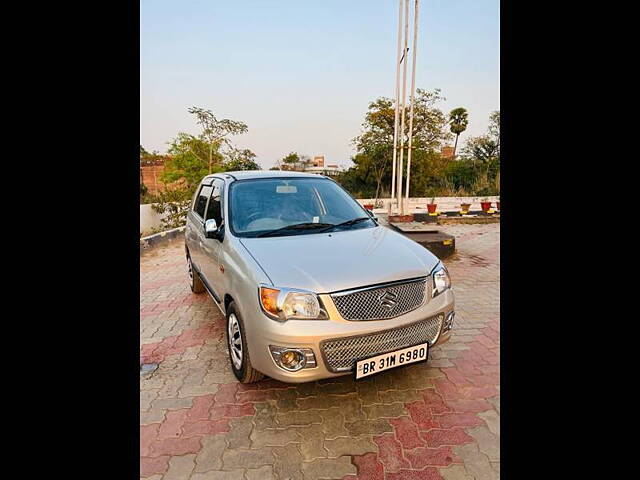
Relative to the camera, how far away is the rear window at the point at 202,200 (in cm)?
397

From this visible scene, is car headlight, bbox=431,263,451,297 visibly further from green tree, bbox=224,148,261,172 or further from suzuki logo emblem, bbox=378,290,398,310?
green tree, bbox=224,148,261,172

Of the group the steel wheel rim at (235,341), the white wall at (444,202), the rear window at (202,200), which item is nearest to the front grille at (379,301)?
the steel wheel rim at (235,341)

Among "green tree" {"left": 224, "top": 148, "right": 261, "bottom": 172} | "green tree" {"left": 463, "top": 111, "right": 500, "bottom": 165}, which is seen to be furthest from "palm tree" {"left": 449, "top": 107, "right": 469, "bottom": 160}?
"green tree" {"left": 224, "top": 148, "right": 261, "bottom": 172}

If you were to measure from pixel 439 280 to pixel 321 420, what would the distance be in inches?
47.6

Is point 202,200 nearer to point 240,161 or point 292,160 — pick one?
point 240,161

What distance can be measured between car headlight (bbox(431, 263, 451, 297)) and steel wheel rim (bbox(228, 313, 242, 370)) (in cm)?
140

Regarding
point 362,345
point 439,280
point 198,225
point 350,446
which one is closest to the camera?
point 350,446

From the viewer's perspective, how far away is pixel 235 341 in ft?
8.63

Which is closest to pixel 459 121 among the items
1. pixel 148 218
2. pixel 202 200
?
pixel 148 218

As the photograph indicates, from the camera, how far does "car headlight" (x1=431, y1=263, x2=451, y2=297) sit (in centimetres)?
243
